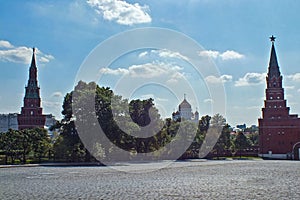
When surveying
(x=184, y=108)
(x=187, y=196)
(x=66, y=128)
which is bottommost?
(x=187, y=196)

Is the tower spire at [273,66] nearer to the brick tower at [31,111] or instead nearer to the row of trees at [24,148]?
the row of trees at [24,148]

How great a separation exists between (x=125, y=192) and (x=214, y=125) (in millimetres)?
42021

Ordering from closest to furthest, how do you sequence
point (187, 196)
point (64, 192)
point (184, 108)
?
point (187, 196) → point (64, 192) → point (184, 108)

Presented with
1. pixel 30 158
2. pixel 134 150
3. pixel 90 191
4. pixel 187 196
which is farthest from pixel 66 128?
pixel 187 196

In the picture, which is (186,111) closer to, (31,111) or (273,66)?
(273,66)

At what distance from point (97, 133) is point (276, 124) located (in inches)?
1172

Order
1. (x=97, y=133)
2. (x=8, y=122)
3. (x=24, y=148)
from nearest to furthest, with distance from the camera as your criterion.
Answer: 1. (x=97, y=133)
2. (x=24, y=148)
3. (x=8, y=122)

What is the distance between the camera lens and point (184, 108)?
7988cm

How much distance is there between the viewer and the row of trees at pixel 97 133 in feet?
110

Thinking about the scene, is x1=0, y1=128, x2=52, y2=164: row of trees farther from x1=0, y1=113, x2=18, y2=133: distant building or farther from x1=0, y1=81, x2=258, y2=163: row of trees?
x1=0, y1=113, x2=18, y2=133: distant building

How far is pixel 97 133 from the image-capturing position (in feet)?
111

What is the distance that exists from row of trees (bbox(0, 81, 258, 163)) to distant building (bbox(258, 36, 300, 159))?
1710cm

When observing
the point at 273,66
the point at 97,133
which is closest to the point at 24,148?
the point at 97,133

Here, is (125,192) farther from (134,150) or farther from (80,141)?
(134,150)
